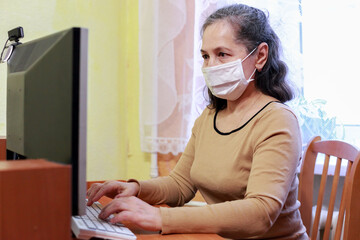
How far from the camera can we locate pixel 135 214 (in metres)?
0.90

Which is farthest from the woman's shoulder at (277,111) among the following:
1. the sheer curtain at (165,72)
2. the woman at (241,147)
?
the sheer curtain at (165,72)

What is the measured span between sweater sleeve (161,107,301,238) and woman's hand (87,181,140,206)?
0.27 meters

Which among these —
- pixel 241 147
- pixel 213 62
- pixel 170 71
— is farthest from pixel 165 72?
pixel 241 147

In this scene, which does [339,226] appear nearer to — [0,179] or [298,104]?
[298,104]

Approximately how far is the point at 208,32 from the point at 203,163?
40cm

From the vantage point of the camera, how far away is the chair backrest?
3.59 feet

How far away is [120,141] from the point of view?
2463 millimetres

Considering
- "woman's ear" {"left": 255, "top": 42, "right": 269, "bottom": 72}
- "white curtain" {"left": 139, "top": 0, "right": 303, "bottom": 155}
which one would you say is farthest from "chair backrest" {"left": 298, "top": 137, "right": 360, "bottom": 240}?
"white curtain" {"left": 139, "top": 0, "right": 303, "bottom": 155}

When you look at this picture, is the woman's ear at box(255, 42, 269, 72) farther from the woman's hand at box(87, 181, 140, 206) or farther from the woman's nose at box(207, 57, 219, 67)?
the woman's hand at box(87, 181, 140, 206)

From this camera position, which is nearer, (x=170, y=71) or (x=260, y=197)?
(x=260, y=197)

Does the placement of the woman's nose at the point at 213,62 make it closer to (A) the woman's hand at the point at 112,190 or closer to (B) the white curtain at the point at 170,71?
(A) the woman's hand at the point at 112,190

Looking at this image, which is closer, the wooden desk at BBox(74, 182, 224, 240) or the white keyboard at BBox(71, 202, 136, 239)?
the white keyboard at BBox(71, 202, 136, 239)

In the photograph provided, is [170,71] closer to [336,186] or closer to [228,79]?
[228,79]

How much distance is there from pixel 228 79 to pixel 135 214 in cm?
54
